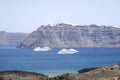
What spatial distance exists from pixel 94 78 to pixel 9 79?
5.64m

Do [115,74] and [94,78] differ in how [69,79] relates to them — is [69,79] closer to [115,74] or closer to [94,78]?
[94,78]

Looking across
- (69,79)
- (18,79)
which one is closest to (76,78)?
(69,79)

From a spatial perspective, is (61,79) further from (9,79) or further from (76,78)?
(9,79)

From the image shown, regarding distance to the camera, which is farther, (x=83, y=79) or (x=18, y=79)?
(x=18, y=79)

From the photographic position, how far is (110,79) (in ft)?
79.3

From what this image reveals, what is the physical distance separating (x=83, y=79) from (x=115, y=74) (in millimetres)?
2597

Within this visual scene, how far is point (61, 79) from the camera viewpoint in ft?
83.0

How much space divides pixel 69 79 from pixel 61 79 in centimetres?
54

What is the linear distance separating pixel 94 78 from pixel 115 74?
178cm

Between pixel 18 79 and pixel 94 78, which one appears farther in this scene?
pixel 18 79

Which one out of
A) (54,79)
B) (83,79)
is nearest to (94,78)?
(83,79)

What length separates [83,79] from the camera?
80.7 feet

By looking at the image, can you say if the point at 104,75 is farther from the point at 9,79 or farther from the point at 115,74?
the point at 9,79

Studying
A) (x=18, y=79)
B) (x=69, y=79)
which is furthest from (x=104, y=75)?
(x=18, y=79)
